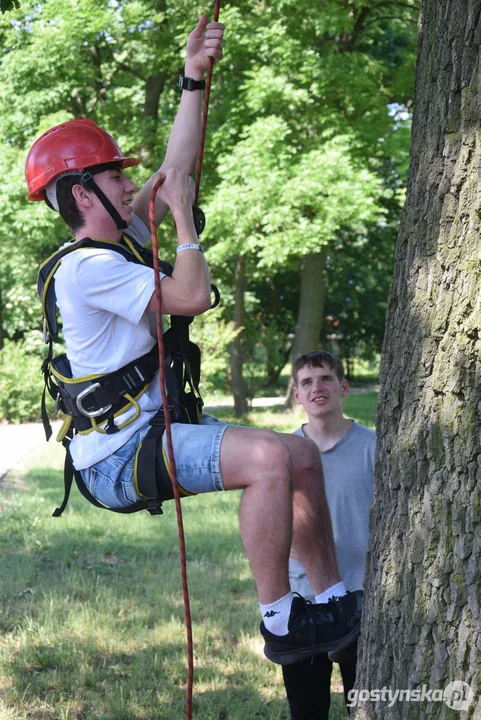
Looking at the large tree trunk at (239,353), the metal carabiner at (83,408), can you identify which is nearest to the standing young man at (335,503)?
the metal carabiner at (83,408)

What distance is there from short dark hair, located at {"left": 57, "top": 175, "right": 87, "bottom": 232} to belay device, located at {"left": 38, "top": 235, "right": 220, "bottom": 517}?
0.45ft

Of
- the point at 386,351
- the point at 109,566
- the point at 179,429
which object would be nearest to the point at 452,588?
the point at 386,351

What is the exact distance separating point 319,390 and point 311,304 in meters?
15.7

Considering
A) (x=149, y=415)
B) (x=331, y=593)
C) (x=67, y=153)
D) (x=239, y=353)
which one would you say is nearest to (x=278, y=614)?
(x=331, y=593)

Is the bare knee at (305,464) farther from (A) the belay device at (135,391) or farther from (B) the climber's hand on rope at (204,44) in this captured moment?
(B) the climber's hand on rope at (204,44)

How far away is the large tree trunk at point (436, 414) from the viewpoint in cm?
279

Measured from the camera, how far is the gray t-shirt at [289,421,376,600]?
412 centimetres

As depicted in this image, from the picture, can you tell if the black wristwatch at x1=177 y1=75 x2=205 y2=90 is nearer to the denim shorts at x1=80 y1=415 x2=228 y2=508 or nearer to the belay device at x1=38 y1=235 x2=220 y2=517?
the belay device at x1=38 y1=235 x2=220 y2=517

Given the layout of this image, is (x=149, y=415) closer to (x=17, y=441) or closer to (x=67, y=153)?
(x=67, y=153)

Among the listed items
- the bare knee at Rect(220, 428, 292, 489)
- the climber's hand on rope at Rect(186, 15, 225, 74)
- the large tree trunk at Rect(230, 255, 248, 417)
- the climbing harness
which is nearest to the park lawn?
the climbing harness

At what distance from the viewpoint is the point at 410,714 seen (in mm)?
2848

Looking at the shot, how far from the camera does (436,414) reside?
9.50 ft

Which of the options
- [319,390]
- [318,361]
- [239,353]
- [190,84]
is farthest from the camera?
[239,353]

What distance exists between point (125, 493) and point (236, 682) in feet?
7.84
